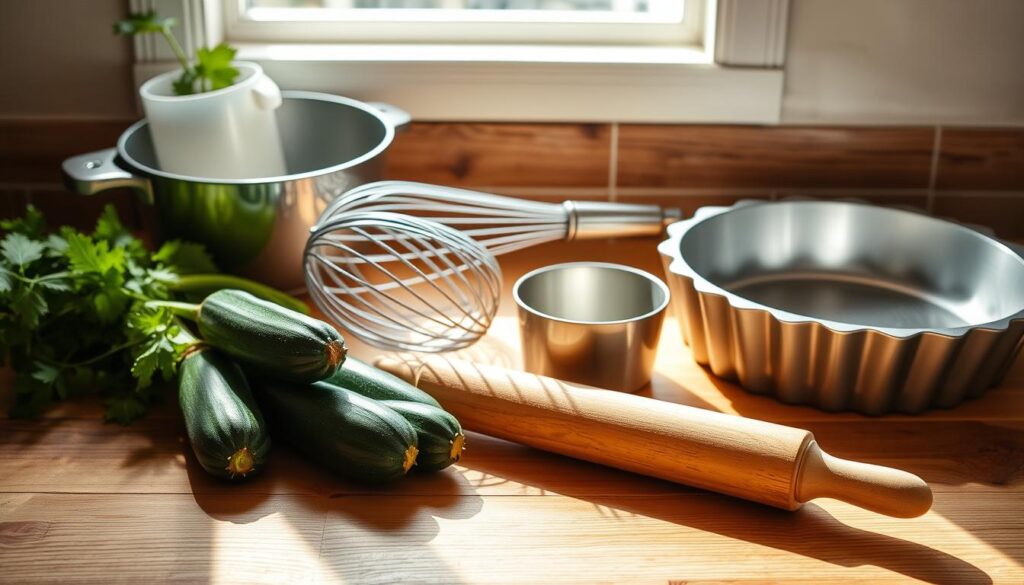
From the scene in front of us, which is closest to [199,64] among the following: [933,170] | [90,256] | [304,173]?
[304,173]

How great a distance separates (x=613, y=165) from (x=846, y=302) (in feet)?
0.97

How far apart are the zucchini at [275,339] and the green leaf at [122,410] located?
0.08 metres

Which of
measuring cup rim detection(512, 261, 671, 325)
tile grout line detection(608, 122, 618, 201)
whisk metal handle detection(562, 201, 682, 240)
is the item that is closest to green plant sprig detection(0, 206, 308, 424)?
measuring cup rim detection(512, 261, 671, 325)

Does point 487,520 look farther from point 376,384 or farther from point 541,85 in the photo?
point 541,85

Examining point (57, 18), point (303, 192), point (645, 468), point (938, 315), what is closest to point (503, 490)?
point (645, 468)

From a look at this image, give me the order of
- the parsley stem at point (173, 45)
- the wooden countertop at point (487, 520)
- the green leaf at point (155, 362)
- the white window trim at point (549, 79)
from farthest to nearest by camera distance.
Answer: the white window trim at point (549, 79), the parsley stem at point (173, 45), the green leaf at point (155, 362), the wooden countertop at point (487, 520)

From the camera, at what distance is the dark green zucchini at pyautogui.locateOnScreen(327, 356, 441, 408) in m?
0.70

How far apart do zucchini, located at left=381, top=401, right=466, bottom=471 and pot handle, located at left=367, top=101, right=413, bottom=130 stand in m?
0.36

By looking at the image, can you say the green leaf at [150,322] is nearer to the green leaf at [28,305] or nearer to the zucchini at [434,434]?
the green leaf at [28,305]

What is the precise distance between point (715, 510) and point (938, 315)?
1.14 ft

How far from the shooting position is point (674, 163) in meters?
1.08

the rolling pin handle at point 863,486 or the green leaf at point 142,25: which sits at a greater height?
the green leaf at point 142,25

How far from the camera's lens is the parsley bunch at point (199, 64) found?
Result: 0.90m

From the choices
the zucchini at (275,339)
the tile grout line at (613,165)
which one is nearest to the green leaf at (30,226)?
the zucchini at (275,339)
